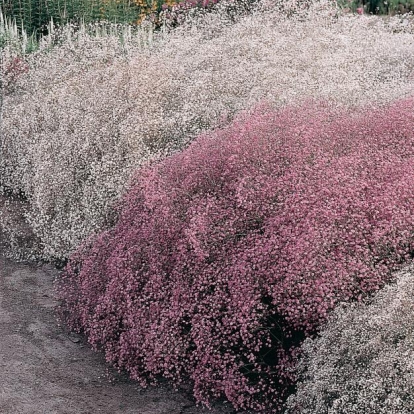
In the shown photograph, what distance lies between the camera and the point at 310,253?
399 centimetres

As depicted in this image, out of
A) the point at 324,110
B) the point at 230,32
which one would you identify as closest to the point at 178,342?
the point at 324,110

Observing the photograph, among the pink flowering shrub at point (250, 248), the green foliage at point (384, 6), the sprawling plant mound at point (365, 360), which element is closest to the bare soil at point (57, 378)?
the pink flowering shrub at point (250, 248)

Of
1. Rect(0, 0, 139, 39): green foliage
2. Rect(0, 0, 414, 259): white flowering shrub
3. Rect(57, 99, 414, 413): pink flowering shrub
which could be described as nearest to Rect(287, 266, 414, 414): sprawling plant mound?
Rect(57, 99, 414, 413): pink flowering shrub

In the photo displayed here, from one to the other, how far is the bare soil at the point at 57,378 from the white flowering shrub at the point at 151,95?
966 mm

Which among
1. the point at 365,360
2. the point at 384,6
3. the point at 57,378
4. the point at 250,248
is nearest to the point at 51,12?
the point at 384,6

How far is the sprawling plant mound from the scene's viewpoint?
334 centimetres

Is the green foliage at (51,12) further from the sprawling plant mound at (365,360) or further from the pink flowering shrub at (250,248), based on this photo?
the sprawling plant mound at (365,360)

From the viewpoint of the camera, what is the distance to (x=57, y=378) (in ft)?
16.1

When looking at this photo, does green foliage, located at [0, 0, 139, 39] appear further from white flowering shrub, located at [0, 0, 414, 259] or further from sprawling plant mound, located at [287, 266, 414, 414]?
sprawling plant mound, located at [287, 266, 414, 414]

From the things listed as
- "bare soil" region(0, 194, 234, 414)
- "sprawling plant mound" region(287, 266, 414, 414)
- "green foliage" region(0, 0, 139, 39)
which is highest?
"sprawling plant mound" region(287, 266, 414, 414)

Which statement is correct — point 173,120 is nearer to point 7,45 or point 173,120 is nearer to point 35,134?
point 35,134

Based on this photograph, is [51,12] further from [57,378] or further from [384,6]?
[57,378]

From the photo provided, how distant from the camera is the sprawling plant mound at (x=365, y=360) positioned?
334cm

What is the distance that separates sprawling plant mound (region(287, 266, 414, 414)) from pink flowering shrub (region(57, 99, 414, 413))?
0.44 feet
